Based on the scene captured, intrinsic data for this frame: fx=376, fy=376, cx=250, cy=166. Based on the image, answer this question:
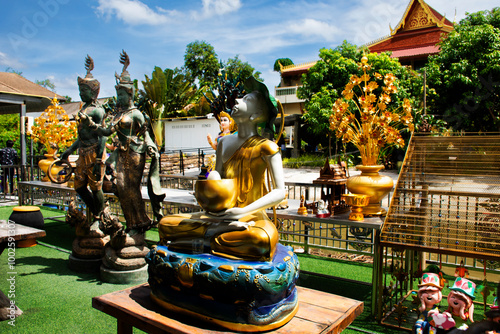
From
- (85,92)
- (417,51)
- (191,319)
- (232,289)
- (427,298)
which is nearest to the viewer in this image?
(232,289)

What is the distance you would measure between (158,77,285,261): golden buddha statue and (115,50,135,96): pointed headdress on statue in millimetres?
2029

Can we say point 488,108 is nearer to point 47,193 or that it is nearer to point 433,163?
point 433,163

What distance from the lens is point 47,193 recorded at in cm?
775

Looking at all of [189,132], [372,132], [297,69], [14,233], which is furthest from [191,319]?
[297,69]

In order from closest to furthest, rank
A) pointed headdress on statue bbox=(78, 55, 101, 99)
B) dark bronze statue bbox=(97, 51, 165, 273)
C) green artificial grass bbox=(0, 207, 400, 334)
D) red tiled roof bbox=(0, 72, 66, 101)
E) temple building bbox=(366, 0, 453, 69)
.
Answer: green artificial grass bbox=(0, 207, 400, 334)
dark bronze statue bbox=(97, 51, 165, 273)
pointed headdress on statue bbox=(78, 55, 101, 99)
red tiled roof bbox=(0, 72, 66, 101)
temple building bbox=(366, 0, 453, 69)

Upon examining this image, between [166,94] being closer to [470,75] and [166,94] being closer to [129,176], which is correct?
[470,75]

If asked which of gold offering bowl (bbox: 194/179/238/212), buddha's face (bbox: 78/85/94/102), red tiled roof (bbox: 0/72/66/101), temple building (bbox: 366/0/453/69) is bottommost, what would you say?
gold offering bowl (bbox: 194/179/238/212)

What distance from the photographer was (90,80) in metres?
4.50

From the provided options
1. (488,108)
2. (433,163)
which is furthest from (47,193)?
(488,108)

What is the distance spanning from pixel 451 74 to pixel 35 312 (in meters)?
12.8

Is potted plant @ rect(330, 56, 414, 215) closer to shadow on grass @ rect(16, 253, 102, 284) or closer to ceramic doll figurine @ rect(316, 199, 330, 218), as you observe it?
ceramic doll figurine @ rect(316, 199, 330, 218)

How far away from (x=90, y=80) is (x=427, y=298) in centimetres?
415

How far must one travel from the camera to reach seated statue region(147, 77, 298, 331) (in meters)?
1.92

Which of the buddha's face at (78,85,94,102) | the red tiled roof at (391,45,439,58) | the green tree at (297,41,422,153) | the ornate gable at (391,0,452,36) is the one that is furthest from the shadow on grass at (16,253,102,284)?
the ornate gable at (391,0,452,36)
